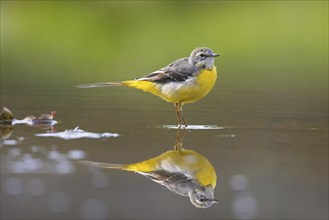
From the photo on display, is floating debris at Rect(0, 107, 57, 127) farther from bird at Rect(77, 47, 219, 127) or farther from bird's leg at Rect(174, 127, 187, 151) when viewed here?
bird's leg at Rect(174, 127, 187, 151)

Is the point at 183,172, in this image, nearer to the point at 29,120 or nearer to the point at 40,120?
the point at 40,120

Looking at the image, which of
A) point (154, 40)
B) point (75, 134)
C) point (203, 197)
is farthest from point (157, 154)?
point (154, 40)

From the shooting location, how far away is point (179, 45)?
72.4ft

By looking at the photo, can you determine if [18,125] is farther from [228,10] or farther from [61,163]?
[228,10]

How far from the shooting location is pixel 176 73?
1103cm

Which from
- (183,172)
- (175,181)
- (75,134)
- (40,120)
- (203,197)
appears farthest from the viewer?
(40,120)

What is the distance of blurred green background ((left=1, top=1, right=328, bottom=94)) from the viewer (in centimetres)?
1719

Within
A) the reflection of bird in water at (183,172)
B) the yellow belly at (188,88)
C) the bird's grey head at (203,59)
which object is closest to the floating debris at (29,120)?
the yellow belly at (188,88)

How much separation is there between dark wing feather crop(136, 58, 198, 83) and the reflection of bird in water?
6.86ft

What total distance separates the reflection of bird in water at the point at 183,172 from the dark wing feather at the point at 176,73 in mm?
2092

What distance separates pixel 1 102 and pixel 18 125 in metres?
2.26

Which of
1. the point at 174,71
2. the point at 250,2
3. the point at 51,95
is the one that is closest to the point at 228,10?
the point at 250,2

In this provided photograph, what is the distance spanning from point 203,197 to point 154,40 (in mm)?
15634

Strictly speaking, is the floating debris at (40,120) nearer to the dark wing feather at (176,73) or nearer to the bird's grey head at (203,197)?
the dark wing feather at (176,73)
